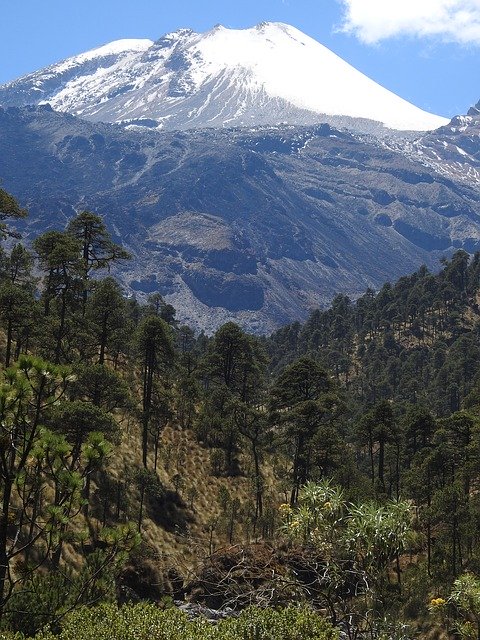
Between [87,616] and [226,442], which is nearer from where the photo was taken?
[87,616]

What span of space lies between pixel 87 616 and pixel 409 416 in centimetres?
5329

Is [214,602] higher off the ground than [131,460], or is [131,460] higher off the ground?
[131,460]

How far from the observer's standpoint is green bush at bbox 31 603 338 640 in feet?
47.2

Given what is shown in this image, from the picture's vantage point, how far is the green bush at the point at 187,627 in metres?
14.4

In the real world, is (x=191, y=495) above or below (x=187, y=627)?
below

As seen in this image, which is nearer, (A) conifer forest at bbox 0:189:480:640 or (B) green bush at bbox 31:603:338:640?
(A) conifer forest at bbox 0:189:480:640

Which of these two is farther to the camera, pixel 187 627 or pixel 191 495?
pixel 191 495

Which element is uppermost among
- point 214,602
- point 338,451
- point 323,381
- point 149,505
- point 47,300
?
point 47,300

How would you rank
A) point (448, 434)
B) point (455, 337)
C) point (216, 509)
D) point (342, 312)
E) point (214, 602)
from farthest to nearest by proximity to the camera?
point (342, 312)
point (455, 337)
point (448, 434)
point (216, 509)
point (214, 602)

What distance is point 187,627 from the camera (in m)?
15.0

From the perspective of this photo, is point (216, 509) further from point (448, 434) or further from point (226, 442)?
point (448, 434)

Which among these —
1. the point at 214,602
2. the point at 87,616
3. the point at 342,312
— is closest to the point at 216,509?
the point at 214,602

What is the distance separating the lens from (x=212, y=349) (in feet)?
219

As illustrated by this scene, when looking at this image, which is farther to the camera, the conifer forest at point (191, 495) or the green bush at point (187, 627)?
the green bush at point (187, 627)
